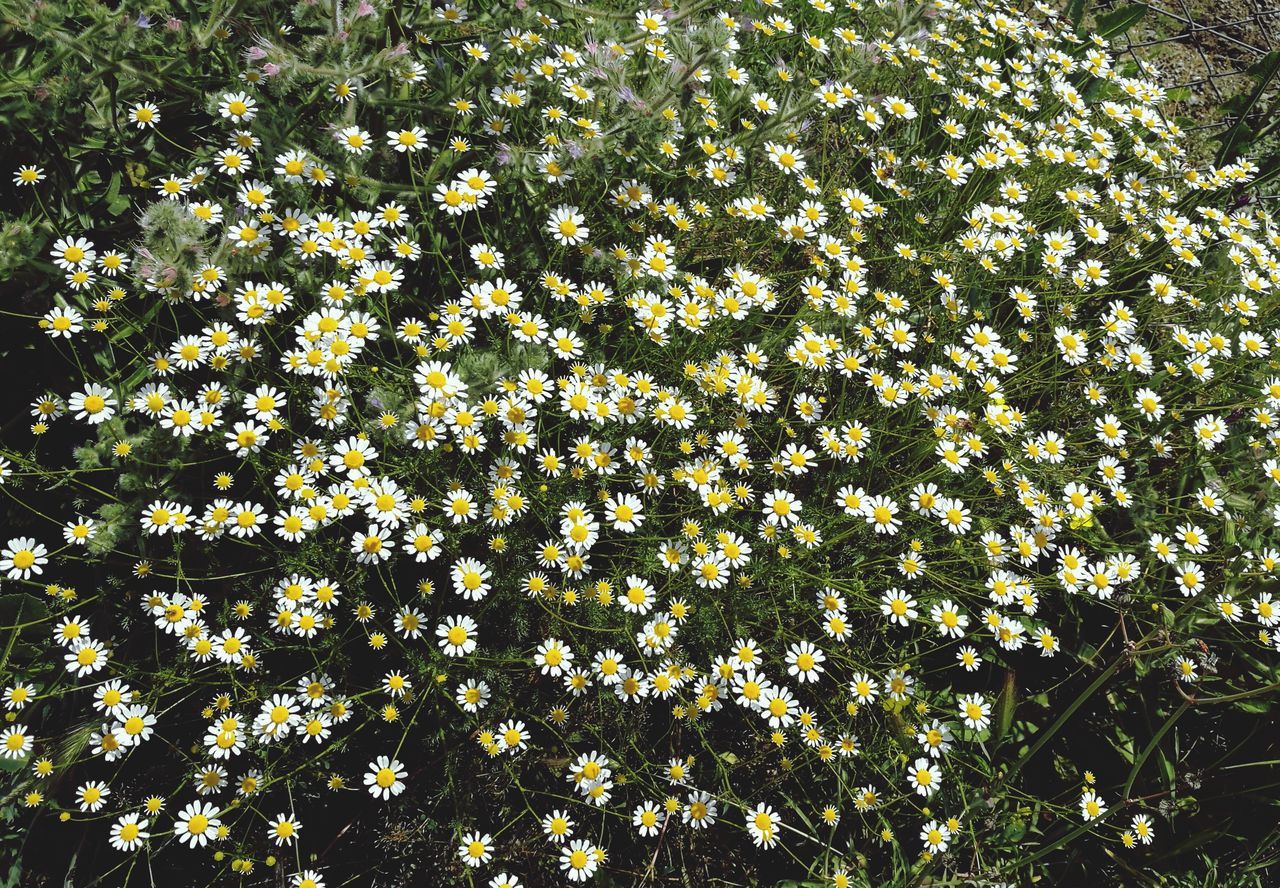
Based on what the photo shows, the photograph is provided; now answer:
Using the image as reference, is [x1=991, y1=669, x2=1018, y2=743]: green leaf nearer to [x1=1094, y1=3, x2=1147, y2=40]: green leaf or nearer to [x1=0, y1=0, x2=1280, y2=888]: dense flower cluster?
[x1=0, y1=0, x2=1280, y2=888]: dense flower cluster

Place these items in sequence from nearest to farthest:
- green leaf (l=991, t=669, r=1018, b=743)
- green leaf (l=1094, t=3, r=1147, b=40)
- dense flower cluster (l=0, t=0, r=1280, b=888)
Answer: dense flower cluster (l=0, t=0, r=1280, b=888), green leaf (l=991, t=669, r=1018, b=743), green leaf (l=1094, t=3, r=1147, b=40)

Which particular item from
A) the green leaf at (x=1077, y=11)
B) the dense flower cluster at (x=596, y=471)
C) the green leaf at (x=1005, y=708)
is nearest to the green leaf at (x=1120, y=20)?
the green leaf at (x=1077, y=11)

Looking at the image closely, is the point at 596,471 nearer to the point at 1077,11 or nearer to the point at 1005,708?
the point at 1005,708

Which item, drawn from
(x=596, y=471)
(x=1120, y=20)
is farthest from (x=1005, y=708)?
(x=1120, y=20)

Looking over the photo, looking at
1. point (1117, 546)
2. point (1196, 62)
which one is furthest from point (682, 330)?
point (1196, 62)

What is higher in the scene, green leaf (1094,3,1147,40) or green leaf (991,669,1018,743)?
green leaf (1094,3,1147,40)

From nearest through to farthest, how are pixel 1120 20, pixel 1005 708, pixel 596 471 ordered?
pixel 596 471 < pixel 1005 708 < pixel 1120 20

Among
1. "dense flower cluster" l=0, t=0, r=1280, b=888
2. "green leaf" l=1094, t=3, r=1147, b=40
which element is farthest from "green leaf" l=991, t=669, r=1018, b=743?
"green leaf" l=1094, t=3, r=1147, b=40

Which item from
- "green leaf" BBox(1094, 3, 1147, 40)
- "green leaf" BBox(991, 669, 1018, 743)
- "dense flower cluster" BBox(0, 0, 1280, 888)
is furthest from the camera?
"green leaf" BBox(1094, 3, 1147, 40)

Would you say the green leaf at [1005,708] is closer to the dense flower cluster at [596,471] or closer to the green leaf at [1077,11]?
the dense flower cluster at [596,471]
